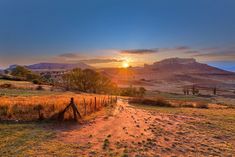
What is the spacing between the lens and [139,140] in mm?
11625

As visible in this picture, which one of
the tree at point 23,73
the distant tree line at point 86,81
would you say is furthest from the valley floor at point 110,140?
the tree at point 23,73

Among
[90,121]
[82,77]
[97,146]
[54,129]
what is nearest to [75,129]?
[54,129]

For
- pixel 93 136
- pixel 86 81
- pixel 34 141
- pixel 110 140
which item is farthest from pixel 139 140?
pixel 86 81

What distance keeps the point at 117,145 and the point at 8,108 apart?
325 inches

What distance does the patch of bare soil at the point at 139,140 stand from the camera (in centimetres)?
995

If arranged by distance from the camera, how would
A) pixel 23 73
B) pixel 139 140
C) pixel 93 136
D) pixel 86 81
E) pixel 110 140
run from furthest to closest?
pixel 23 73, pixel 86 81, pixel 93 136, pixel 139 140, pixel 110 140

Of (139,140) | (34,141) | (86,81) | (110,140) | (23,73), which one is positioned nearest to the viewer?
(34,141)

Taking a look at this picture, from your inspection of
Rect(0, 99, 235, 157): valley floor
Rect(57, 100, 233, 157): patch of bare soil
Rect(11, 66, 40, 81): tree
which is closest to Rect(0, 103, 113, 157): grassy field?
Rect(0, 99, 235, 157): valley floor

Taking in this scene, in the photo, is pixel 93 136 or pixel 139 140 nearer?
pixel 139 140

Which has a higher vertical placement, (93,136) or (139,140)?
(93,136)

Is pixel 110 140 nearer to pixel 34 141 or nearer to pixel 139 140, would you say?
pixel 139 140

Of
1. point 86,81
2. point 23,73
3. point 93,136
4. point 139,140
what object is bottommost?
point 139,140

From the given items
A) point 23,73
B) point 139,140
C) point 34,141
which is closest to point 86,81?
point 23,73

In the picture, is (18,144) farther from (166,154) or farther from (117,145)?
(166,154)
